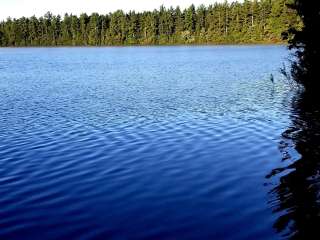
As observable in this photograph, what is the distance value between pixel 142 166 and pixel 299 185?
22.6ft

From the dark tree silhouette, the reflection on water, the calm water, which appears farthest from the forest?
the reflection on water

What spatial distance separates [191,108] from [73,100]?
1257 centimetres

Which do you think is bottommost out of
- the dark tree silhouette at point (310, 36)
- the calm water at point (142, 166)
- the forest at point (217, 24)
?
the calm water at point (142, 166)

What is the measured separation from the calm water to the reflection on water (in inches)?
12.3

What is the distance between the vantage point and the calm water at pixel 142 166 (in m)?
13.3

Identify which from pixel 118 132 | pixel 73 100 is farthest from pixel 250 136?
pixel 73 100

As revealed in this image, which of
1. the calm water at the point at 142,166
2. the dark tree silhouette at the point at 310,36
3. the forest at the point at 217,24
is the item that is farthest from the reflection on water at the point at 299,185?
the forest at the point at 217,24

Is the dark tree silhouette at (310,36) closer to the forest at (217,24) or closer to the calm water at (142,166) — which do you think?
the calm water at (142,166)

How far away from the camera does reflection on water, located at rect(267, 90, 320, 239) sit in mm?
12734

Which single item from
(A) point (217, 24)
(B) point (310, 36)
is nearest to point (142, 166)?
(B) point (310, 36)

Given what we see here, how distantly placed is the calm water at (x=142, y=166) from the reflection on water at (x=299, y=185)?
312 millimetres

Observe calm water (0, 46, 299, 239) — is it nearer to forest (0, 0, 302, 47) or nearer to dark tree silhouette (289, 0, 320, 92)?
dark tree silhouette (289, 0, 320, 92)

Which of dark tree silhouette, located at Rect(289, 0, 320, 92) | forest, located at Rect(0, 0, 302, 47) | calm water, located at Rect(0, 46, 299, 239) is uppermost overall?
forest, located at Rect(0, 0, 302, 47)

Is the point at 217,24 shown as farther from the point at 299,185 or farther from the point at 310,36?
the point at 299,185
